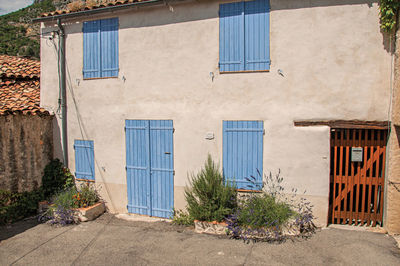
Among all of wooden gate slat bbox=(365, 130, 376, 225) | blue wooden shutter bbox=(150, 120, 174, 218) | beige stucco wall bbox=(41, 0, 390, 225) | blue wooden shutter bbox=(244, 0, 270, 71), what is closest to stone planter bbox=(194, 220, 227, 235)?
beige stucco wall bbox=(41, 0, 390, 225)

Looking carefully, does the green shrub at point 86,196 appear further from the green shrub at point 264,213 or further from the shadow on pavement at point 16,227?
the green shrub at point 264,213

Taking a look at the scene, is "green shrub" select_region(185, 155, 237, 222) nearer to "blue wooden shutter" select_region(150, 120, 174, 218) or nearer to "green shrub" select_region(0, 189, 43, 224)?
"blue wooden shutter" select_region(150, 120, 174, 218)

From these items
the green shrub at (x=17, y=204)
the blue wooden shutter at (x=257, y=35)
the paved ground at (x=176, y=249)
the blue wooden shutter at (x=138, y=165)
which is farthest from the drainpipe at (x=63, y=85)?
the blue wooden shutter at (x=257, y=35)

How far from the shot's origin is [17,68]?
10461 mm

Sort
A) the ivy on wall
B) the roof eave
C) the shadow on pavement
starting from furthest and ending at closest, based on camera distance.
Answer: the roof eave
the shadow on pavement
the ivy on wall

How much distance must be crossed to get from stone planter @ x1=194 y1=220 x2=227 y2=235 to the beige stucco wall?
89cm

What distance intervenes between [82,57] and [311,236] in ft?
23.9

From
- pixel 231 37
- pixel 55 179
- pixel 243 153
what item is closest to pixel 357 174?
pixel 243 153

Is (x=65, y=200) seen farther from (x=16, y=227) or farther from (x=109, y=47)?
(x=109, y=47)

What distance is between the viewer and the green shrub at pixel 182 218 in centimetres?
732

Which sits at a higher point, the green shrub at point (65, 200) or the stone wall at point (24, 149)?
the stone wall at point (24, 149)

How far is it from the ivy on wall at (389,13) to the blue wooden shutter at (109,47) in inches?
239

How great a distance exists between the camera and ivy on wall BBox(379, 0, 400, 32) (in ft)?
19.1

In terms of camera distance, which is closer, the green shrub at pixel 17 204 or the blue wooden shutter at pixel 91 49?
the green shrub at pixel 17 204
